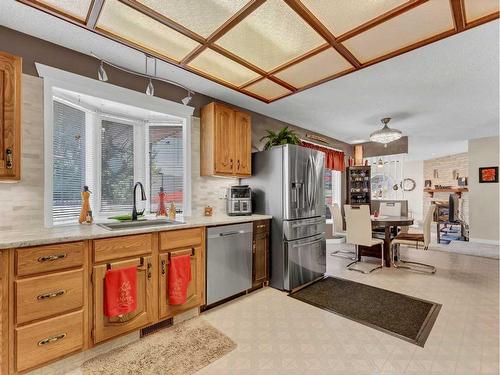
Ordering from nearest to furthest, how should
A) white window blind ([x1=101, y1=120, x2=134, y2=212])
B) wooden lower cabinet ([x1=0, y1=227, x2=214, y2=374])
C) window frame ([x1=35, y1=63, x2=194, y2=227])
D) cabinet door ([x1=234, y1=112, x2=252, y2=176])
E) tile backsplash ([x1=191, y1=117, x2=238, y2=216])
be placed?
wooden lower cabinet ([x1=0, y1=227, x2=214, y2=374])
window frame ([x1=35, y1=63, x2=194, y2=227])
white window blind ([x1=101, y1=120, x2=134, y2=212])
tile backsplash ([x1=191, y1=117, x2=238, y2=216])
cabinet door ([x1=234, y1=112, x2=252, y2=176])

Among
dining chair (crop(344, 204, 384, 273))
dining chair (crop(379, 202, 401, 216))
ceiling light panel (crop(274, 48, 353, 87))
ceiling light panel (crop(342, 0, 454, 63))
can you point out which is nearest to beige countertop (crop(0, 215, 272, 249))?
ceiling light panel (crop(274, 48, 353, 87))

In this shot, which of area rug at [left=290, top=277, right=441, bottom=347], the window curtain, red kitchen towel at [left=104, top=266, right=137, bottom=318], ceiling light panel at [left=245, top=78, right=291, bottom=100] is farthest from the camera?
the window curtain

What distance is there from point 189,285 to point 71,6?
236 cm

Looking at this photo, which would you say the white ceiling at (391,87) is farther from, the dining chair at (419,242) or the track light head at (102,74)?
the dining chair at (419,242)

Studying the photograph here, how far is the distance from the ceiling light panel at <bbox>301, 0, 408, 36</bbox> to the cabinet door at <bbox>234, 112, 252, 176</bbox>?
1.69 m

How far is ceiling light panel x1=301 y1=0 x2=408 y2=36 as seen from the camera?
158 centimetres

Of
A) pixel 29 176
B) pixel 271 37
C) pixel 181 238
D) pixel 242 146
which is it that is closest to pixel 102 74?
pixel 29 176

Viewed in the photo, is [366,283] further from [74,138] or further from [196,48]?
[74,138]

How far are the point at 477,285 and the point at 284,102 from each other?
356 cm

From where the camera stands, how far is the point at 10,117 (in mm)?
1752

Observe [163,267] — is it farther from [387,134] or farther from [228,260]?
[387,134]

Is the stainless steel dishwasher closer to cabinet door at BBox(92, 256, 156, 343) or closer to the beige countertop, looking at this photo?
the beige countertop

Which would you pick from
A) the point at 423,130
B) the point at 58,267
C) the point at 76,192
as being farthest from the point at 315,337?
the point at 423,130

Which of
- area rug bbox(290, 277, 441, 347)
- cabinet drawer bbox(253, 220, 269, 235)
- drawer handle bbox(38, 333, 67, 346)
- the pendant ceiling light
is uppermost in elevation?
the pendant ceiling light
